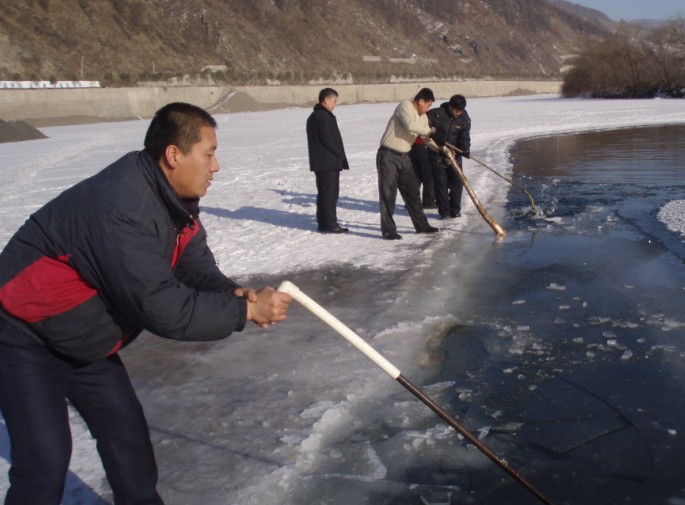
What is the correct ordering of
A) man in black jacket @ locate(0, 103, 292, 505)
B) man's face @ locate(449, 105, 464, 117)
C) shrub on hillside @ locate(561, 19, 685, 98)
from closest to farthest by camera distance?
man in black jacket @ locate(0, 103, 292, 505)
man's face @ locate(449, 105, 464, 117)
shrub on hillside @ locate(561, 19, 685, 98)

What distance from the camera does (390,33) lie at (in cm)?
10194

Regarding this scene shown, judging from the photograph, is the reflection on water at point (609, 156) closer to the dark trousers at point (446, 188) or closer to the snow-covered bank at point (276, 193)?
the snow-covered bank at point (276, 193)

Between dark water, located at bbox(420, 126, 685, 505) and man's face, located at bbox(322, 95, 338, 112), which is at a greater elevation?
man's face, located at bbox(322, 95, 338, 112)

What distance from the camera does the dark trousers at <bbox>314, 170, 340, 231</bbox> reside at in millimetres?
9039

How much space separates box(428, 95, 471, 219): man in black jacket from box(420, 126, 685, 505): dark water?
2.46 feet

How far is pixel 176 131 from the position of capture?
2.58m

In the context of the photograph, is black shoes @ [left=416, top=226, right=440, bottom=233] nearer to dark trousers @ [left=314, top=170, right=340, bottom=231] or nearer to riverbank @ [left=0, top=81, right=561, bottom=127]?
dark trousers @ [left=314, top=170, right=340, bottom=231]

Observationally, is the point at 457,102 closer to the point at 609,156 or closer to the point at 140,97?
the point at 609,156

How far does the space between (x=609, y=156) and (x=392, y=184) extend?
390 inches

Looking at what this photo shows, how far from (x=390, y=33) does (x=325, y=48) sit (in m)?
18.5

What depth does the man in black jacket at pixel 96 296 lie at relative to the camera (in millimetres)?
2402

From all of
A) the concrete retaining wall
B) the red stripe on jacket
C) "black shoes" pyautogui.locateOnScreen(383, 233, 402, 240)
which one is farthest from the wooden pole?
the concrete retaining wall

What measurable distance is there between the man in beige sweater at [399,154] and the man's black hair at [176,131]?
5.87 meters

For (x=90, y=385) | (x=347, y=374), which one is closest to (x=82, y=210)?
(x=90, y=385)
